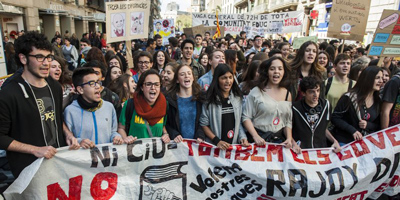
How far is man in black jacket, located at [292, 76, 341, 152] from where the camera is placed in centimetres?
303

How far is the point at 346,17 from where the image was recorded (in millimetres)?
6117

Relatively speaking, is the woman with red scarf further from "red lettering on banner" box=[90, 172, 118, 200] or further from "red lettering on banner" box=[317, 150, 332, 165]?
"red lettering on banner" box=[317, 150, 332, 165]

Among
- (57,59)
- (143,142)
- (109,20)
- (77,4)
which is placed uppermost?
(77,4)

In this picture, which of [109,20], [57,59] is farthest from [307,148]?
[109,20]

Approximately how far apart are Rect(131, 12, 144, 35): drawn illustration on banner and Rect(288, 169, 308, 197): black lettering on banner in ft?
13.4

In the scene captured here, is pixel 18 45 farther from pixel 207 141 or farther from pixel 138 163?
pixel 207 141

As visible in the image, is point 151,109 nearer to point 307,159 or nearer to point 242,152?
point 242,152

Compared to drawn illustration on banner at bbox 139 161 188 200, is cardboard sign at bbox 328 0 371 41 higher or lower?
higher

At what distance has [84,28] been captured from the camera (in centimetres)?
2772

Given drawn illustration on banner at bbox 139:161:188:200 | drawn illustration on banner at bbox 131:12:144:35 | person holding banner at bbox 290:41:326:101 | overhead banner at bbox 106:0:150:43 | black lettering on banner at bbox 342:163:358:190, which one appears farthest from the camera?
drawn illustration on banner at bbox 131:12:144:35

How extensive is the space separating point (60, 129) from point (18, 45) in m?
0.82

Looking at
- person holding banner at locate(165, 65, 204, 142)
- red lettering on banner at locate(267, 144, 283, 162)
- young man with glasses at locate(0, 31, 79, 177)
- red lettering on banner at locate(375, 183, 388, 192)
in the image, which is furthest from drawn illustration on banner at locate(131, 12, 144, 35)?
red lettering on banner at locate(375, 183, 388, 192)

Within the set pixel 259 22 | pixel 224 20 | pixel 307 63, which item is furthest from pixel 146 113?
pixel 224 20

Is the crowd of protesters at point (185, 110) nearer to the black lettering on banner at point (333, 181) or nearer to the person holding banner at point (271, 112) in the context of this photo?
the person holding banner at point (271, 112)
